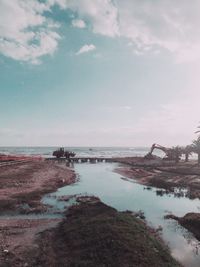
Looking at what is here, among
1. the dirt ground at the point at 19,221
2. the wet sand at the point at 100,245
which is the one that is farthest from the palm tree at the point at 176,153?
the wet sand at the point at 100,245

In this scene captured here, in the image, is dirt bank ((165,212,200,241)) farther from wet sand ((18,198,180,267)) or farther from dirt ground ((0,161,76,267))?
dirt ground ((0,161,76,267))

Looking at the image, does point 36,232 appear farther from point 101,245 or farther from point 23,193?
point 23,193

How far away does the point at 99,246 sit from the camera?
14.4 m

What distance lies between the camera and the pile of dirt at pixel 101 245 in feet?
43.0

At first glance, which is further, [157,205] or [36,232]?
[157,205]

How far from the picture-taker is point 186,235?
18453 millimetres

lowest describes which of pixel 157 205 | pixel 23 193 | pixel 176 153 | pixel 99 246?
pixel 157 205

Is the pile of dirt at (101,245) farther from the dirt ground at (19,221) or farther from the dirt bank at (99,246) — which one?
the dirt ground at (19,221)

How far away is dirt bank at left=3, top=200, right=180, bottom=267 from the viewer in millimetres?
13109

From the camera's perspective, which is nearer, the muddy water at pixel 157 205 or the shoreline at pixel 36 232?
the shoreline at pixel 36 232

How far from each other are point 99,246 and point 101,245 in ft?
0.43

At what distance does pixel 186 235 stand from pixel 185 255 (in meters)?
3.40

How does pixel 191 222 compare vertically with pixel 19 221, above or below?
above

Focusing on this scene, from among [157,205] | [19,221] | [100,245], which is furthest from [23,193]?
[100,245]
